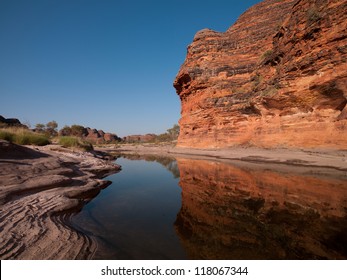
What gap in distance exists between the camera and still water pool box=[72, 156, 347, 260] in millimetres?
3754

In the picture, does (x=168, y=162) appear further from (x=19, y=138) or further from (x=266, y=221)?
(x=266, y=221)

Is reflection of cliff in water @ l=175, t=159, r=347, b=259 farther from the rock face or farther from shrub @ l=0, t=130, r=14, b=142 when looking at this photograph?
shrub @ l=0, t=130, r=14, b=142

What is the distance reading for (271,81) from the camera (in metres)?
22.1

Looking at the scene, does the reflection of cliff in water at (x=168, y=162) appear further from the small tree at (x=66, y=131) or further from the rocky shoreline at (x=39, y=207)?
the small tree at (x=66, y=131)

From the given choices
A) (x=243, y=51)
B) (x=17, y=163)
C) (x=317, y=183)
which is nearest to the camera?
(x=17, y=163)

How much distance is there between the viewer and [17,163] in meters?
7.91

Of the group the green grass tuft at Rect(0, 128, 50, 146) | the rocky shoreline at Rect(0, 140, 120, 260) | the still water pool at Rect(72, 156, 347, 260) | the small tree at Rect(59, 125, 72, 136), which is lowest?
the still water pool at Rect(72, 156, 347, 260)

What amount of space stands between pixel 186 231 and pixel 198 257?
112cm

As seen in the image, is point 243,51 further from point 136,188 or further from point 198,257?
point 198,257

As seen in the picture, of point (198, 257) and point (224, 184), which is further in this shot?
point (224, 184)

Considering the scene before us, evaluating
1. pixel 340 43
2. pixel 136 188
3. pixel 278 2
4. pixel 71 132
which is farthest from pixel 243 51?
pixel 71 132

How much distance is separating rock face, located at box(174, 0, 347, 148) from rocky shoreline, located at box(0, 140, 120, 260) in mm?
17699

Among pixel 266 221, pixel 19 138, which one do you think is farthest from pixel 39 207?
pixel 19 138

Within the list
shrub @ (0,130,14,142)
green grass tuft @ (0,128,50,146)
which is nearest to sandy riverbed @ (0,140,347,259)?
shrub @ (0,130,14,142)
